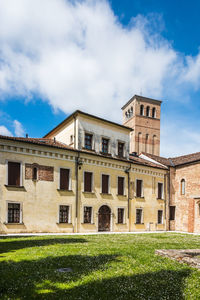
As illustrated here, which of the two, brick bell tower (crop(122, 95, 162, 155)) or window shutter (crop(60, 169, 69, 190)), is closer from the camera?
window shutter (crop(60, 169, 69, 190))

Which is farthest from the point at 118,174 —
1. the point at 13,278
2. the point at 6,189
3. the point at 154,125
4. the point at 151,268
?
the point at 154,125

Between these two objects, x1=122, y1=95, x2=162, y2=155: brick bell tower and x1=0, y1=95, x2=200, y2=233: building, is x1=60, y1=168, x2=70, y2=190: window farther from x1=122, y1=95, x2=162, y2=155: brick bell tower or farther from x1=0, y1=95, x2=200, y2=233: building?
x1=122, y1=95, x2=162, y2=155: brick bell tower

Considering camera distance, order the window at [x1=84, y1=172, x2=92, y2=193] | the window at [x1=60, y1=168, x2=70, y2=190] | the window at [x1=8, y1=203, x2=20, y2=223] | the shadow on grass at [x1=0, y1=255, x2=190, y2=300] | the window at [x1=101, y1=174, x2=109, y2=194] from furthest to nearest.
Answer: the window at [x1=101, y1=174, x2=109, y2=194], the window at [x1=84, y1=172, x2=92, y2=193], the window at [x1=60, y1=168, x2=70, y2=190], the window at [x1=8, y1=203, x2=20, y2=223], the shadow on grass at [x1=0, y1=255, x2=190, y2=300]

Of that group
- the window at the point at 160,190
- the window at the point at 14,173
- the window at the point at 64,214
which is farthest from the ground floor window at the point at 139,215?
the window at the point at 14,173

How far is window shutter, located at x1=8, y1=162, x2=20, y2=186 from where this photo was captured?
64.2 feet

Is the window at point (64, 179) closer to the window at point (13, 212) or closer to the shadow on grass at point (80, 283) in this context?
the window at point (13, 212)

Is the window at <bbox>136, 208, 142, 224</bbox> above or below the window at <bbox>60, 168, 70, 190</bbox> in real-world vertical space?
below

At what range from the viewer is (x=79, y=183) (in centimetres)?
2295

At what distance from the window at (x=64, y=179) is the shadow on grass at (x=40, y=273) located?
1248cm

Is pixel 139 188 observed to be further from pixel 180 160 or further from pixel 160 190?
pixel 180 160

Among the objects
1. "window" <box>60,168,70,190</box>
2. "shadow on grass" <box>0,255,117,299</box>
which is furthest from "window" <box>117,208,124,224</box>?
"shadow on grass" <box>0,255,117,299</box>

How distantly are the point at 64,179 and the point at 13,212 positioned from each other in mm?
5126

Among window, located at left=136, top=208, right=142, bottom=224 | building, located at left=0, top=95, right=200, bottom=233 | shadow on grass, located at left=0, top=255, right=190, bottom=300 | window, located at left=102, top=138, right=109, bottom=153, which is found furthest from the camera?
window, located at left=136, top=208, right=142, bottom=224

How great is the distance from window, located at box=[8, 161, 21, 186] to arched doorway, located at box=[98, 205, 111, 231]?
8.64m
